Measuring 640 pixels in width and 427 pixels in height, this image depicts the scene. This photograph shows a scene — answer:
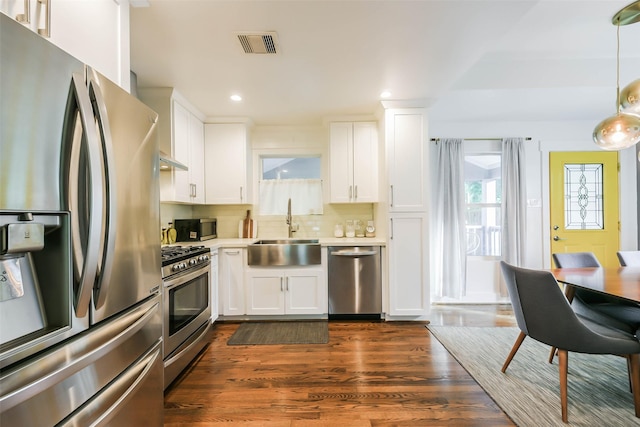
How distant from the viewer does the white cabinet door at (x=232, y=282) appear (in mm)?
3279

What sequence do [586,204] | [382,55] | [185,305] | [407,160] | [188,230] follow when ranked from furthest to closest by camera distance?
[586,204] → [188,230] → [407,160] → [185,305] → [382,55]

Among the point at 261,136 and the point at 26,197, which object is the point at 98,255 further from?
the point at 261,136

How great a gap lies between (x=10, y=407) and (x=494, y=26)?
285 cm

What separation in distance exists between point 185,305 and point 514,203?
168 inches

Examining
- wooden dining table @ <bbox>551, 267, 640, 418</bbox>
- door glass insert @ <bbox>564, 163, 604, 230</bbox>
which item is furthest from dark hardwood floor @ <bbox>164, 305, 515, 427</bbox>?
door glass insert @ <bbox>564, 163, 604, 230</bbox>

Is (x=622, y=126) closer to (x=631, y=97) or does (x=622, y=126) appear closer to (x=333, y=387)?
(x=631, y=97)

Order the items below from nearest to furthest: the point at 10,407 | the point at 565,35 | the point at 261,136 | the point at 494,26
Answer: the point at 10,407 < the point at 494,26 < the point at 565,35 < the point at 261,136

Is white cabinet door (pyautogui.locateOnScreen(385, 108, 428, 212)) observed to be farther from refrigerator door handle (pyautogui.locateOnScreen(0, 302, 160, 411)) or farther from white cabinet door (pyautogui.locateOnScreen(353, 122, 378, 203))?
refrigerator door handle (pyautogui.locateOnScreen(0, 302, 160, 411))

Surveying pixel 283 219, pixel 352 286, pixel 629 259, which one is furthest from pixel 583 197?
pixel 283 219

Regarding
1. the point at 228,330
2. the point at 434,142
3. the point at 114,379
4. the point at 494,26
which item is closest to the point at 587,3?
the point at 494,26

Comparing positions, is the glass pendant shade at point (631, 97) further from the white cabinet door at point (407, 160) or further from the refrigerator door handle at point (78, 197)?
the refrigerator door handle at point (78, 197)

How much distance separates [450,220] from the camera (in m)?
3.99

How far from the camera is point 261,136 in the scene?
3984mm

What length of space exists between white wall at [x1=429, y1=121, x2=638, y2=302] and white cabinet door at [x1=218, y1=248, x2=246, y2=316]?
317cm
